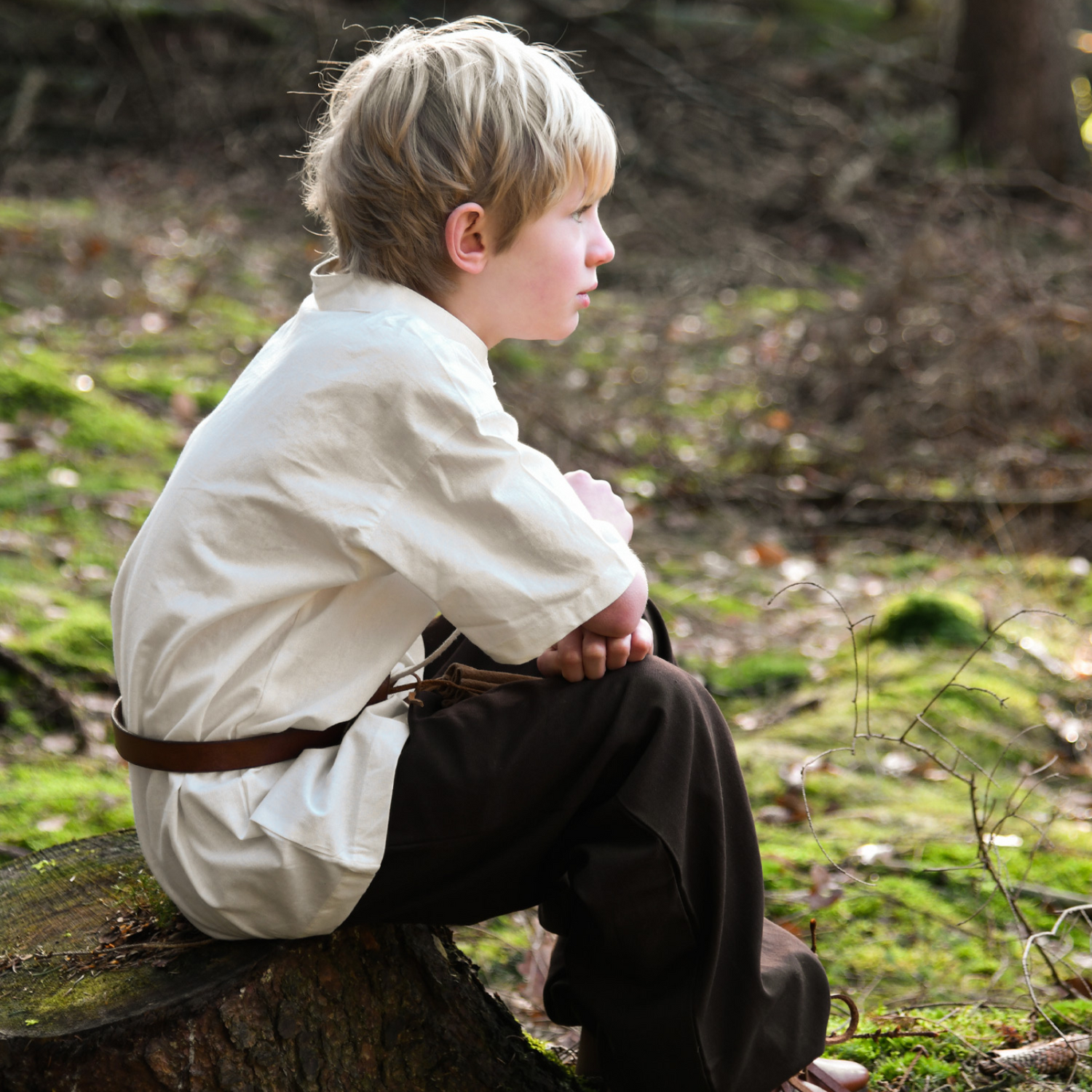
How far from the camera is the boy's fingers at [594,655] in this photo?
1.66 metres

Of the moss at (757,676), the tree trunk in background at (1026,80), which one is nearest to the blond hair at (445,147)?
the moss at (757,676)

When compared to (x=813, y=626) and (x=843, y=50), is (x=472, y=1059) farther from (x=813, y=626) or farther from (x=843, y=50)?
(x=843, y=50)

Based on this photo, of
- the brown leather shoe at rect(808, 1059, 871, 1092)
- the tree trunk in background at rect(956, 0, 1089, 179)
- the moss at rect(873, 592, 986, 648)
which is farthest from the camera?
the tree trunk in background at rect(956, 0, 1089, 179)

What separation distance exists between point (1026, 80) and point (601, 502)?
988 centimetres

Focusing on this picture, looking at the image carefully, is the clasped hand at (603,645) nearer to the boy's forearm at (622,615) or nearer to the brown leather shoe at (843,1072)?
the boy's forearm at (622,615)

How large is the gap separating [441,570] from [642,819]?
43 centimetres

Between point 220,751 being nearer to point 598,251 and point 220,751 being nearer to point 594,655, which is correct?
point 594,655

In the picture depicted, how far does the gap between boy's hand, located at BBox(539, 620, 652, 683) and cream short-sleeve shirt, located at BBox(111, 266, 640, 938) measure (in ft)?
0.24

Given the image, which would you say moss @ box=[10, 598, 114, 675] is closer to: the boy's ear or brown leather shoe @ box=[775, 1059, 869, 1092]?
the boy's ear

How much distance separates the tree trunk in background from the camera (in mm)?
9914

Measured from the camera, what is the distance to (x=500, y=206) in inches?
68.2

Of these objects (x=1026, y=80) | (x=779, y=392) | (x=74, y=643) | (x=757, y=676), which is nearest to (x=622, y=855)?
(x=74, y=643)

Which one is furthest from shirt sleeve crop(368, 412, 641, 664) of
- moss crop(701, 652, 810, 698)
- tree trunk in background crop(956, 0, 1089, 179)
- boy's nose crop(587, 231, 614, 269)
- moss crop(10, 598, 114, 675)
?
tree trunk in background crop(956, 0, 1089, 179)

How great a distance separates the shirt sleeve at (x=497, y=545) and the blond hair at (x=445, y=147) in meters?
0.33
